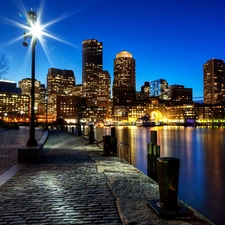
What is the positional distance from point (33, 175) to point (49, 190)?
2.40 metres

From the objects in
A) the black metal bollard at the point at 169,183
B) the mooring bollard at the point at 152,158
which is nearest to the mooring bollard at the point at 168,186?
the black metal bollard at the point at 169,183

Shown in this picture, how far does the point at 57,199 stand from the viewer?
22.9 ft

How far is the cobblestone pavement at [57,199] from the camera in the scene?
5586 mm

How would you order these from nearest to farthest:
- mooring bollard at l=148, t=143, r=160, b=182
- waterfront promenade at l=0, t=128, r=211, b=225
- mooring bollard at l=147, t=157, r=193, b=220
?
waterfront promenade at l=0, t=128, r=211, b=225, mooring bollard at l=147, t=157, r=193, b=220, mooring bollard at l=148, t=143, r=160, b=182

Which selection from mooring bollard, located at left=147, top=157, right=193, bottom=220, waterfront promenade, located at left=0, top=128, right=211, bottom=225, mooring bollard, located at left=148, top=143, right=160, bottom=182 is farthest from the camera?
mooring bollard, located at left=148, top=143, right=160, bottom=182

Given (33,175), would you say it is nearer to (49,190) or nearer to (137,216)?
(49,190)

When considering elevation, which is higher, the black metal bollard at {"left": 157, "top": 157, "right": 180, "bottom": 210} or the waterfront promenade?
the black metal bollard at {"left": 157, "top": 157, "right": 180, "bottom": 210}

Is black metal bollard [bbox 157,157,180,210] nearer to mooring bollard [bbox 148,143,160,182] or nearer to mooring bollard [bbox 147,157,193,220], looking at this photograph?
mooring bollard [bbox 147,157,193,220]

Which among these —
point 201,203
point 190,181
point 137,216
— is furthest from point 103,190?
point 190,181

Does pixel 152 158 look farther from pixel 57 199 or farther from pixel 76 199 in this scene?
pixel 57 199

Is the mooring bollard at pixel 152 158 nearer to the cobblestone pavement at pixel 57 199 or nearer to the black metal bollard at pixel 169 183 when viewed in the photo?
the cobblestone pavement at pixel 57 199

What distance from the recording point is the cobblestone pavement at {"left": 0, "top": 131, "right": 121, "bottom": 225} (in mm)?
5586

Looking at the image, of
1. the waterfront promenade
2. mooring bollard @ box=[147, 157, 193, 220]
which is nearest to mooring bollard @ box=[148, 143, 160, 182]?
the waterfront promenade

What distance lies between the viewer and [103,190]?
7992 millimetres
